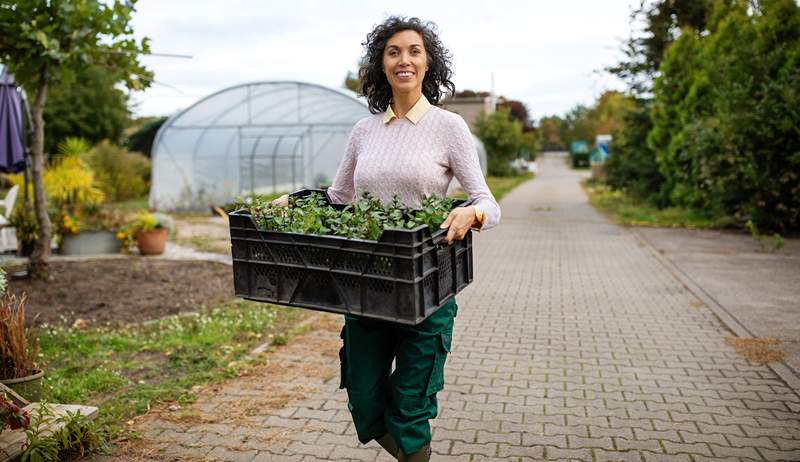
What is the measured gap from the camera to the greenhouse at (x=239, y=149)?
65.6 ft

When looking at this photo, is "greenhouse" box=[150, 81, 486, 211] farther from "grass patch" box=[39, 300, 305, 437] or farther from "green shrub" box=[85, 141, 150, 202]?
"grass patch" box=[39, 300, 305, 437]

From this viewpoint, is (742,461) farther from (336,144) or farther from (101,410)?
(336,144)

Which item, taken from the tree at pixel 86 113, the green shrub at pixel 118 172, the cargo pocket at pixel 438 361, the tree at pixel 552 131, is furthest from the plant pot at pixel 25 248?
the tree at pixel 552 131

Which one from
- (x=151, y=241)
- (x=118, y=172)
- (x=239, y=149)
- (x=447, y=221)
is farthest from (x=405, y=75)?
(x=118, y=172)

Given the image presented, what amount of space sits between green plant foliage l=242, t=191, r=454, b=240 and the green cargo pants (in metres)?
0.46

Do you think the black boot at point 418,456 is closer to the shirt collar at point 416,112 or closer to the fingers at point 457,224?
the fingers at point 457,224

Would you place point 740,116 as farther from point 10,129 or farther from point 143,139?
point 143,139

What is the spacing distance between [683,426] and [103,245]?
32.8 ft

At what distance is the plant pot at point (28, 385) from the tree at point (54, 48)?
3.72m

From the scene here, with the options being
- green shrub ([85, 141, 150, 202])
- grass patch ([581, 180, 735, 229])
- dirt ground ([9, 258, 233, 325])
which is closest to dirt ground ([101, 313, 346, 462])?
dirt ground ([9, 258, 233, 325])

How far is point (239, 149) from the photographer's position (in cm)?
2023

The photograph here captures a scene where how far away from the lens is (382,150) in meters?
2.96

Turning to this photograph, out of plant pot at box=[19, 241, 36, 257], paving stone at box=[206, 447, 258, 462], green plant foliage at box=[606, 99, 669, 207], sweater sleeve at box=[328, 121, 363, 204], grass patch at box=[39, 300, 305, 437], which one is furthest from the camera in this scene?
Answer: green plant foliage at box=[606, 99, 669, 207]

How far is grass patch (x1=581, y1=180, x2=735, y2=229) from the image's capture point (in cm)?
1559
